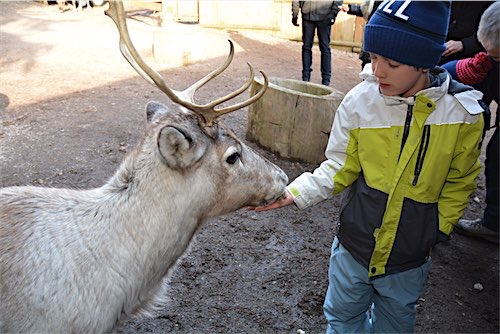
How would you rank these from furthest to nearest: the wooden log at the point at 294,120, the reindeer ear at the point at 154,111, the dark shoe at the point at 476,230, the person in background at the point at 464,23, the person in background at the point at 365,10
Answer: the wooden log at the point at 294,120
the person in background at the point at 365,10
the dark shoe at the point at 476,230
the person in background at the point at 464,23
the reindeer ear at the point at 154,111

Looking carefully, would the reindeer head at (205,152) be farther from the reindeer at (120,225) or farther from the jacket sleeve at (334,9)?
the jacket sleeve at (334,9)

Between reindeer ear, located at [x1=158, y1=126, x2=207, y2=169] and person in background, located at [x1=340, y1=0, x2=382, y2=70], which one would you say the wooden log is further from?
reindeer ear, located at [x1=158, y1=126, x2=207, y2=169]

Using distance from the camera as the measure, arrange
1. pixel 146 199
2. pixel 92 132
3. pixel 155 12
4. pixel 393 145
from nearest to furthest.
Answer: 1. pixel 146 199
2. pixel 393 145
3. pixel 92 132
4. pixel 155 12

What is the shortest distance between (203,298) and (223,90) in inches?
173

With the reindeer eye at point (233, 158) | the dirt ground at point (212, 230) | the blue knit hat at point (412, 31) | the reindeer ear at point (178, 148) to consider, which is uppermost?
the blue knit hat at point (412, 31)

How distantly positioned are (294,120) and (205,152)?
102 inches

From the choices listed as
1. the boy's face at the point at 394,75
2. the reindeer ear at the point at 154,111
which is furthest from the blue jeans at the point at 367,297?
the reindeer ear at the point at 154,111

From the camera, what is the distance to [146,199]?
1.85 metres

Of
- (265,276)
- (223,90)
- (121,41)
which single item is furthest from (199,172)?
(223,90)

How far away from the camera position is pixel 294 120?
4.42 m

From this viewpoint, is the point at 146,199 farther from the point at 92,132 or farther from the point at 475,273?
the point at 92,132

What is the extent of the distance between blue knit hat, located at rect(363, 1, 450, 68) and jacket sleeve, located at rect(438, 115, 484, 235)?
1.16ft

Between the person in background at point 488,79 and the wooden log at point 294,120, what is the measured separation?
52.2 inches

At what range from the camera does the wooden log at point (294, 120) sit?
169 inches
